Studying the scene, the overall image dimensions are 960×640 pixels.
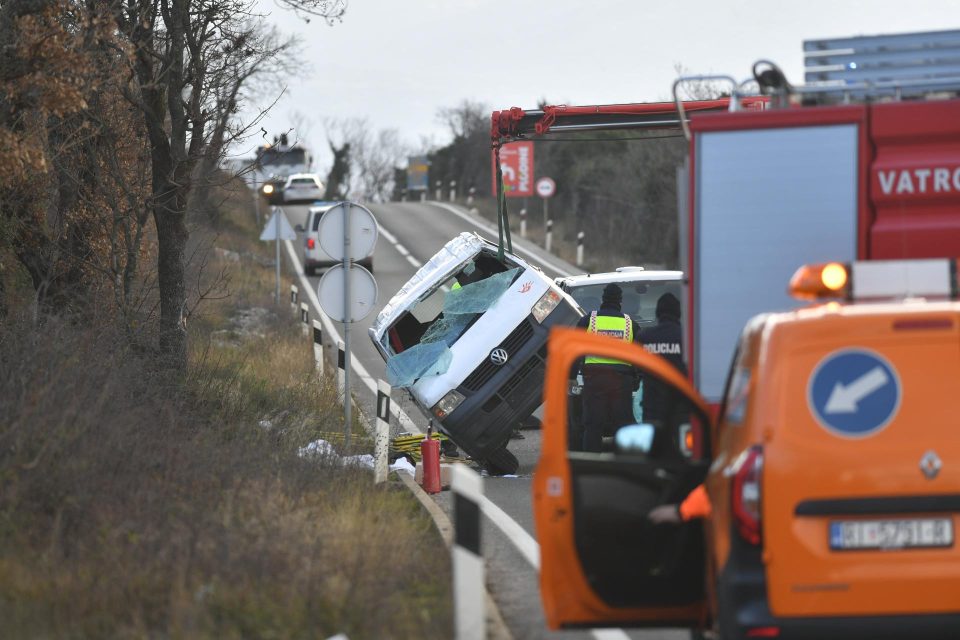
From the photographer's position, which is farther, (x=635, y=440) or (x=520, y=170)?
(x=520, y=170)

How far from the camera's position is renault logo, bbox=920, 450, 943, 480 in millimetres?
5496

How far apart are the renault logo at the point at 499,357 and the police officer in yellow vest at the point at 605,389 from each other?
78 cm

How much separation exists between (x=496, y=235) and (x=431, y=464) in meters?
33.4

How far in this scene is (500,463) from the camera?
13.9 meters

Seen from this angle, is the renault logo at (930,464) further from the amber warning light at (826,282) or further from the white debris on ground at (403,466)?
the white debris on ground at (403,466)

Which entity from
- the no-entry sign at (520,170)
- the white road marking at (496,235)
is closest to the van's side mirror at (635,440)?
the white road marking at (496,235)

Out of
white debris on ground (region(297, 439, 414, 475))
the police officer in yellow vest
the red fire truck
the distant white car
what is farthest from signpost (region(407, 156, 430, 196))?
the red fire truck

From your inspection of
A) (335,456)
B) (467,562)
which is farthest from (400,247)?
(467,562)

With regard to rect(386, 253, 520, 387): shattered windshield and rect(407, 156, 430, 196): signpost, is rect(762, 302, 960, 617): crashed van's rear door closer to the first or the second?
rect(386, 253, 520, 387): shattered windshield

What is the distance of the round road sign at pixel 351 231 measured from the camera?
14062mm

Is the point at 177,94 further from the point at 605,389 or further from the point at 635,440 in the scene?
the point at 635,440

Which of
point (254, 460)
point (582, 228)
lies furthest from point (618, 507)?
point (582, 228)

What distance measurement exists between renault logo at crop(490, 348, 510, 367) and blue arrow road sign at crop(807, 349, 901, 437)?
27.3 ft

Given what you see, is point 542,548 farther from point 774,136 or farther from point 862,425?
point 774,136
